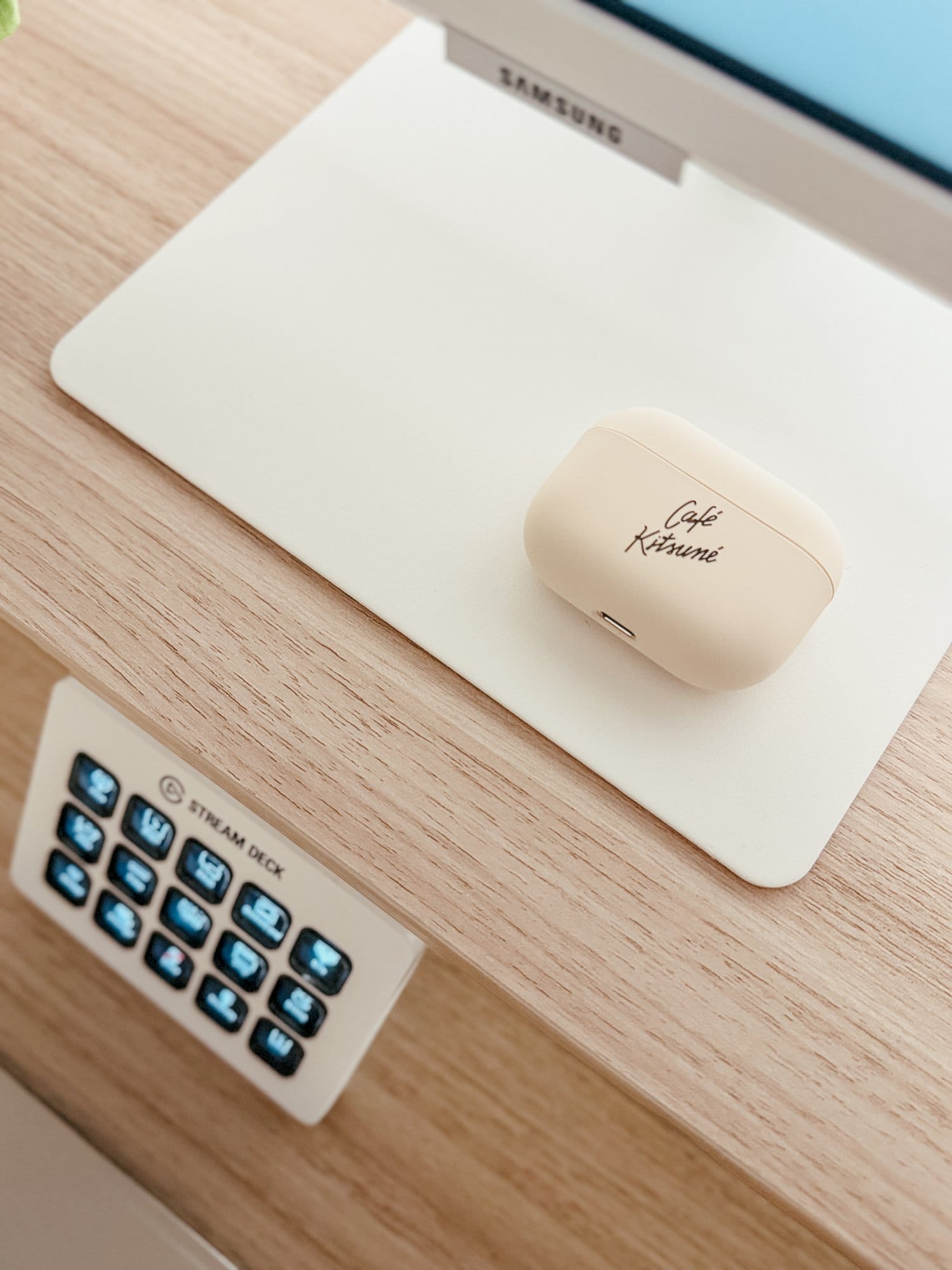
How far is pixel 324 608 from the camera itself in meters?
0.37

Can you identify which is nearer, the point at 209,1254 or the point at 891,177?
the point at 891,177

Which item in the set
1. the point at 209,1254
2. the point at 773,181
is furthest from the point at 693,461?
the point at 209,1254

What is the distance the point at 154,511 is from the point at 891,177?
26cm

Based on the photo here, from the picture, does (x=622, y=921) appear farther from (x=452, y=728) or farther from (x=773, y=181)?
(x=773, y=181)

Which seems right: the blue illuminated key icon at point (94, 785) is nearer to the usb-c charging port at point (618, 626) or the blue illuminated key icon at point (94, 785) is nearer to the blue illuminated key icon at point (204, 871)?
the blue illuminated key icon at point (204, 871)

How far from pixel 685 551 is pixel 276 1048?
30 cm

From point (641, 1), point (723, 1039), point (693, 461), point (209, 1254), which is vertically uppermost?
point (641, 1)

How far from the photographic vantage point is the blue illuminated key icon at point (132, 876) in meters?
0.48

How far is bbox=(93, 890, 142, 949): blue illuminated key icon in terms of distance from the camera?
0.50m

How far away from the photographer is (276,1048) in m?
0.48

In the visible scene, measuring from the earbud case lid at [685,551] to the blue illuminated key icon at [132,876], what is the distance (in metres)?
0.25

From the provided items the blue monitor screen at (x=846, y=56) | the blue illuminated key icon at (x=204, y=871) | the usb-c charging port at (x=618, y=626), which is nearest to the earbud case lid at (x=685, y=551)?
the usb-c charging port at (x=618, y=626)

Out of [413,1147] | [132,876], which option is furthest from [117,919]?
[413,1147]

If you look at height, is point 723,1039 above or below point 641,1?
below
